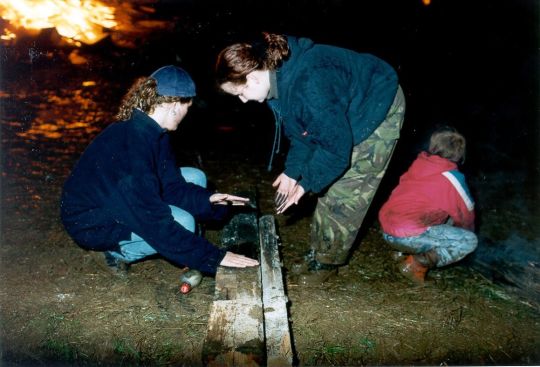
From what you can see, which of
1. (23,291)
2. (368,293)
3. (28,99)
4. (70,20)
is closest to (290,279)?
(368,293)

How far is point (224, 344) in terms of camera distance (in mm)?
2186

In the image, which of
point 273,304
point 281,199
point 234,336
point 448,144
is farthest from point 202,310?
point 448,144

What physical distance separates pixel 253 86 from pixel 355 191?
120cm

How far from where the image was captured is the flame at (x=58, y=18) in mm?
11508

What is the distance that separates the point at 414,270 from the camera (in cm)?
356

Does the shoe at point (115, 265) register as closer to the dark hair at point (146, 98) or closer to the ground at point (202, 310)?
the ground at point (202, 310)

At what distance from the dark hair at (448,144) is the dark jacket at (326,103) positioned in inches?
30.3

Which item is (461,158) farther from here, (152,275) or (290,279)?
(152,275)

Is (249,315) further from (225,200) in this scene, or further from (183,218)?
(225,200)

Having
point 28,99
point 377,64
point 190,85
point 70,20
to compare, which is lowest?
point 28,99

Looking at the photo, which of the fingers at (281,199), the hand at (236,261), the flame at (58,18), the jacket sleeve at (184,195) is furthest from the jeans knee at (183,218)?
the flame at (58,18)

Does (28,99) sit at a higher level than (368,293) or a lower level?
higher

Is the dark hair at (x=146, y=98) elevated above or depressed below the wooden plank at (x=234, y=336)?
above

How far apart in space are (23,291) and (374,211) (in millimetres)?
3888
